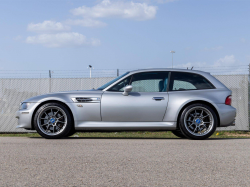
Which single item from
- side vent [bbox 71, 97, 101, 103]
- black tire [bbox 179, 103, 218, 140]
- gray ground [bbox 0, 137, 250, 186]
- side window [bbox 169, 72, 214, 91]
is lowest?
gray ground [bbox 0, 137, 250, 186]

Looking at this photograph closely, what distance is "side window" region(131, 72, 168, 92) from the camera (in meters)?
7.44

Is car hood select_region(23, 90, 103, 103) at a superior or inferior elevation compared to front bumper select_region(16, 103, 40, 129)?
superior

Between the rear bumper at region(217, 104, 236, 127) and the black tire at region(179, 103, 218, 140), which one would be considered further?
the rear bumper at region(217, 104, 236, 127)

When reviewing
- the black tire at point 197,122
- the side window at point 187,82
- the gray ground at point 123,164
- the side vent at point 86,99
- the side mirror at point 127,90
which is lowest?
the gray ground at point 123,164

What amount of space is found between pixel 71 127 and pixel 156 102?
1.76 meters

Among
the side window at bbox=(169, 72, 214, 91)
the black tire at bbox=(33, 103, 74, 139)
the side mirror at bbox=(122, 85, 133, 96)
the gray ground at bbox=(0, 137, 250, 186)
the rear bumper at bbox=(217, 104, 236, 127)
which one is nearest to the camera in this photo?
the gray ground at bbox=(0, 137, 250, 186)

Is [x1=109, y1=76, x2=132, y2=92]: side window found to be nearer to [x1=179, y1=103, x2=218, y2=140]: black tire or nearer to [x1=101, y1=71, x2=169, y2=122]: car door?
[x1=101, y1=71, x2=169, y2=122]: car door

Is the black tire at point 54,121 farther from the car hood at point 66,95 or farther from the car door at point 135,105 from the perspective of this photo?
the car door at point 135,105

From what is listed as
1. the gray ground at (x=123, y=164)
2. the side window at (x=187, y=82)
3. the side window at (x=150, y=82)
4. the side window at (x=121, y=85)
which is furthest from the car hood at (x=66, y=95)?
the side window at (x=187, y=82)

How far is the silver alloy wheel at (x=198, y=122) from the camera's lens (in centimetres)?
727

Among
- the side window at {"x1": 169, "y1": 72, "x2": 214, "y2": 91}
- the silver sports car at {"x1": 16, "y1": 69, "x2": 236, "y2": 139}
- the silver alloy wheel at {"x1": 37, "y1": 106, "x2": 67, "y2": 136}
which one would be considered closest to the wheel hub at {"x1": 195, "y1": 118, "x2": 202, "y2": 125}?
the silver sports car at {"x1": 16, "y1": 69, "x2": 236, "y2": 139}

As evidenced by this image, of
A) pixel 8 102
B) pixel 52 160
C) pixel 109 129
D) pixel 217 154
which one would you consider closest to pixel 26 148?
pixel 52 160

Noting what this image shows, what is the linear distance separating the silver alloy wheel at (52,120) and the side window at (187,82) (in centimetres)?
228

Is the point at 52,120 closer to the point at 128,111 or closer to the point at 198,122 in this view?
the point at 128,111
